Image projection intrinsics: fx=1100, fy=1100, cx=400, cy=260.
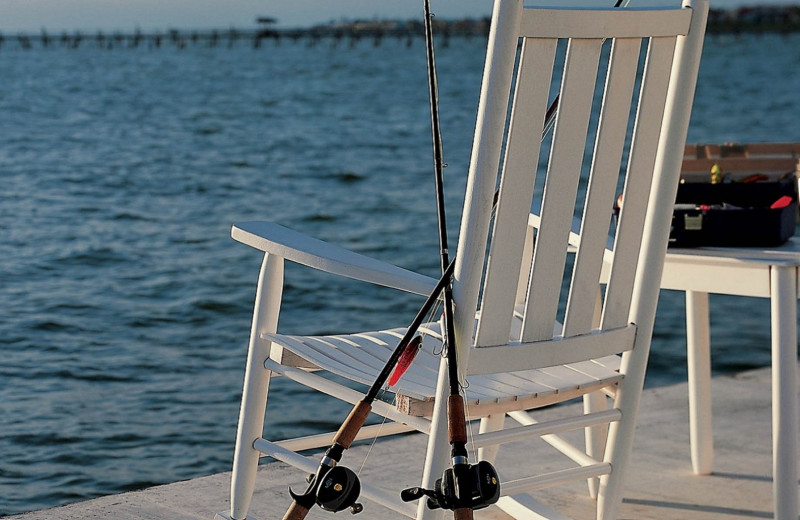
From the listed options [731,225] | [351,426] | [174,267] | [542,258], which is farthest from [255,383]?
[174,267]

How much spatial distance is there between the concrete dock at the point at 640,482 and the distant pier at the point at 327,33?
1695 inches

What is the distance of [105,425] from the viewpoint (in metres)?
3.65

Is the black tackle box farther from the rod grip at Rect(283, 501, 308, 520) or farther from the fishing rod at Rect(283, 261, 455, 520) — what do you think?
the rod grip at Rect(283, 501, 308, 520)

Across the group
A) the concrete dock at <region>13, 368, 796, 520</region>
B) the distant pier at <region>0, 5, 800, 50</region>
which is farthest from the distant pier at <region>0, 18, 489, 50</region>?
the concrete dock at <region>13, 368, 796, 520</region>

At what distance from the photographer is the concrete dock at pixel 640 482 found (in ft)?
7.15

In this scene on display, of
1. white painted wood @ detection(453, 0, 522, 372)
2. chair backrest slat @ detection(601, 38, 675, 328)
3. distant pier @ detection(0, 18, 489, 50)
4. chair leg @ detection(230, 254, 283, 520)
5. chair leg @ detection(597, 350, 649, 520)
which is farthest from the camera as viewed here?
distant pier @ detection(0, 18, 489, 50)

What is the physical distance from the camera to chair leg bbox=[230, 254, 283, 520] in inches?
72.9

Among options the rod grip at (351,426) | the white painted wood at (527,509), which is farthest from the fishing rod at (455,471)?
the white painted wood at (527,509)

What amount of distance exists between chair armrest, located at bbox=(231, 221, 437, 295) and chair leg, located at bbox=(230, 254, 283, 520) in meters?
0.07

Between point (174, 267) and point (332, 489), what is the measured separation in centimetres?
536

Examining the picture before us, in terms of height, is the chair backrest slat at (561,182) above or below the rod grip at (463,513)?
above

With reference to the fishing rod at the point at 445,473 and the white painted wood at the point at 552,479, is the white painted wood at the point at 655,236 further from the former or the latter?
the fishing rod at the point at 445,473

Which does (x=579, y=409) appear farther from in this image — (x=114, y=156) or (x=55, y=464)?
(x=114, y=156)

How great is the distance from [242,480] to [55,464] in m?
1.55
